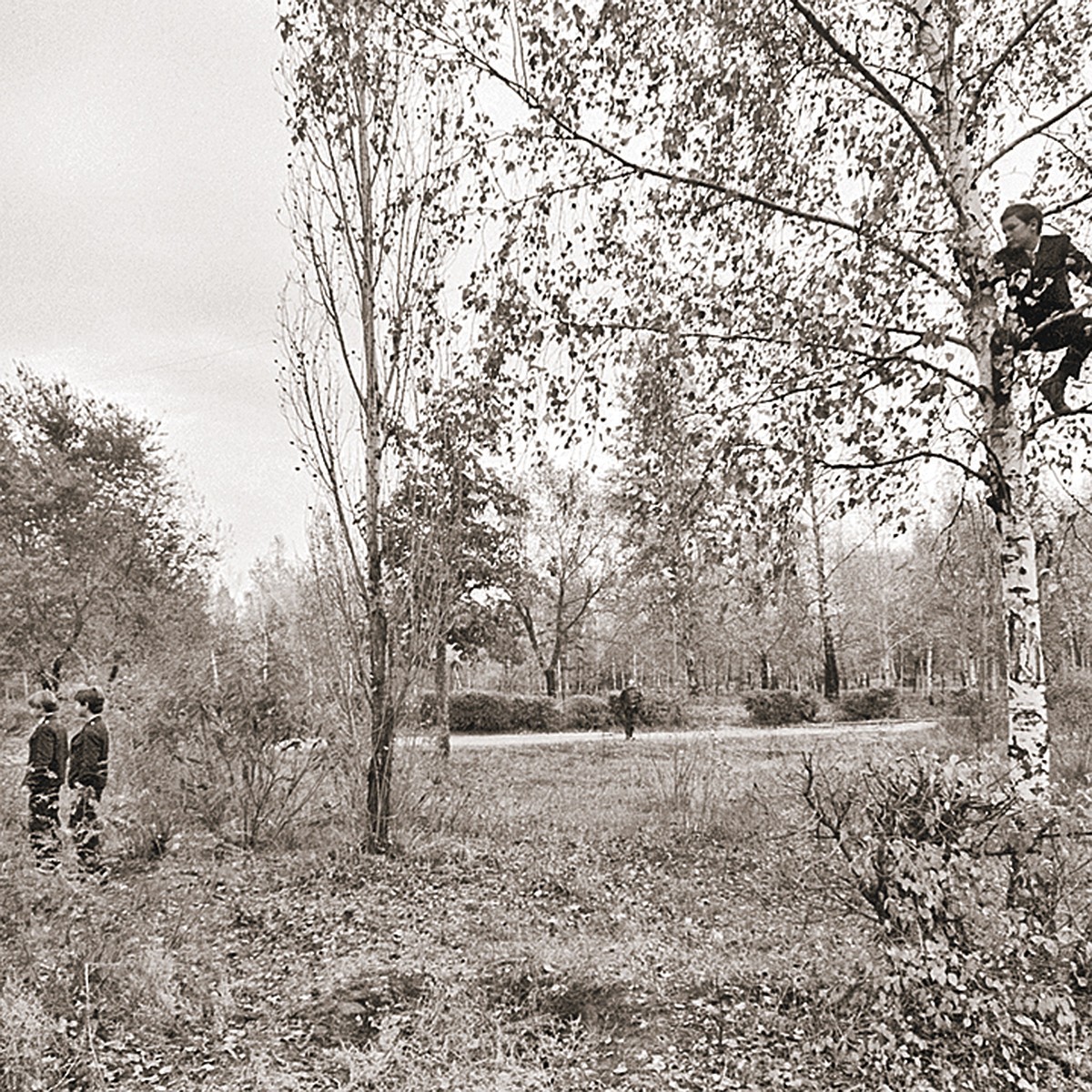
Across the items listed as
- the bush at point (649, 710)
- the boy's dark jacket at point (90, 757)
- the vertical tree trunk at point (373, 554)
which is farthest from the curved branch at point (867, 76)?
the bush at point (649, 710)

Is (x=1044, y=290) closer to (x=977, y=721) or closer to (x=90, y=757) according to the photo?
(x=90, y=757)

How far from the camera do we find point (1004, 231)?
161 inches

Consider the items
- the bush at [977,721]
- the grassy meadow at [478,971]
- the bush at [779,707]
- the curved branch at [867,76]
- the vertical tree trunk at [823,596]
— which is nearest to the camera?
the grassy meadow at [478,971]

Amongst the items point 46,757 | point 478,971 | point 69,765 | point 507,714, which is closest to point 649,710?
point 507,714

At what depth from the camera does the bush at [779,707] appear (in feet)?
74.6

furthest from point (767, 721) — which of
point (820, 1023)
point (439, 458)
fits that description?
point (820, 1023)

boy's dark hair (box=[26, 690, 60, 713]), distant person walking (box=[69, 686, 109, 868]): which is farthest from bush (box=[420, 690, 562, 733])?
boy's dark hair (box=[26, 690, 60, 713])

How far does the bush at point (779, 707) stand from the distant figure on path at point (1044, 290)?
1963cm

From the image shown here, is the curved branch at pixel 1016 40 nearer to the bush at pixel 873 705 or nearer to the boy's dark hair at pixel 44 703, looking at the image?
the boy's dark hair at pixel 44 703

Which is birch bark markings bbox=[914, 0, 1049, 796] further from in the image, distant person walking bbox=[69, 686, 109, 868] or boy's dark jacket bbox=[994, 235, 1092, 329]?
distant person walking bbox=[69, 686, 109, 868]

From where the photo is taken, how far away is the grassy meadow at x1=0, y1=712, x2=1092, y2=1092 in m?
3.56

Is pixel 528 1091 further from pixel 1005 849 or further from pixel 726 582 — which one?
pixel 726 582

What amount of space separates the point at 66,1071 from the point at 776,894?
5.20m

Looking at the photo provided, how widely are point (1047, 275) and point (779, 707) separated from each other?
2038cm
